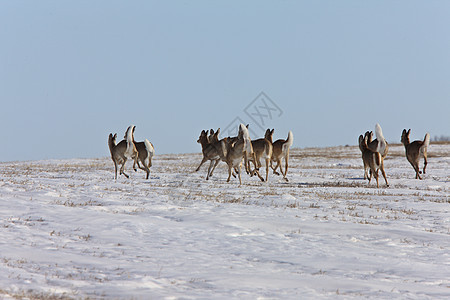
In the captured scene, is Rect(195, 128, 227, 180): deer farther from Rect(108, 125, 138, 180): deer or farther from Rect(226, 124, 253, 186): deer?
Rect(108, 125, 138, 180): deer

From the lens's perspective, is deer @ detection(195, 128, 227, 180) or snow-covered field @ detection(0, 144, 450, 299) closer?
snow-covered field @ detection(0, 144, 450, 299)

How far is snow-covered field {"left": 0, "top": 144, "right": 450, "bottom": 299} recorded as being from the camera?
5906 mm

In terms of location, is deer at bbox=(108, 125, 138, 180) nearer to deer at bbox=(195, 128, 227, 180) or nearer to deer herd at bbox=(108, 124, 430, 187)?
deer herd at bbox=(108, 124, 430, 187)

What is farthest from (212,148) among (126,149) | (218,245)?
(218,245)

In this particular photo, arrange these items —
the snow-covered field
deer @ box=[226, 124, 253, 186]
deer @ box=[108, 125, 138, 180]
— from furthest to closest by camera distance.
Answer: deer @ box=[108, 125, 138, 180] → deer @ box=[226, 124, 253, 186] → the snow-covered field

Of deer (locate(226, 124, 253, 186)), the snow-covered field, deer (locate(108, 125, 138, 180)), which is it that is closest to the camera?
the snow-covered field

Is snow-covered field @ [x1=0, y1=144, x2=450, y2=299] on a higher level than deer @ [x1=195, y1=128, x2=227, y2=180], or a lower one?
lower

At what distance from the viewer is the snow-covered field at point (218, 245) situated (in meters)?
5.91

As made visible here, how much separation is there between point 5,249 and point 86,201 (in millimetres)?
5370

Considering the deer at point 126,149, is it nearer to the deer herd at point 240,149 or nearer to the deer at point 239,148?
the deer herd at point 240,149

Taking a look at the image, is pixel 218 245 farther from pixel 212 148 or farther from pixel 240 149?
pixel 212 148

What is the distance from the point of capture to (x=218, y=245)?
844 cm

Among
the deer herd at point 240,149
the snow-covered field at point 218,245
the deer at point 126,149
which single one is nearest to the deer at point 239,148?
the deer herd at point 240,149

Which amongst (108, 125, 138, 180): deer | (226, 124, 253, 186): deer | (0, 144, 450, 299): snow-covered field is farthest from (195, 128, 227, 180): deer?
(0, 144, 450, 299): snow-covered field
